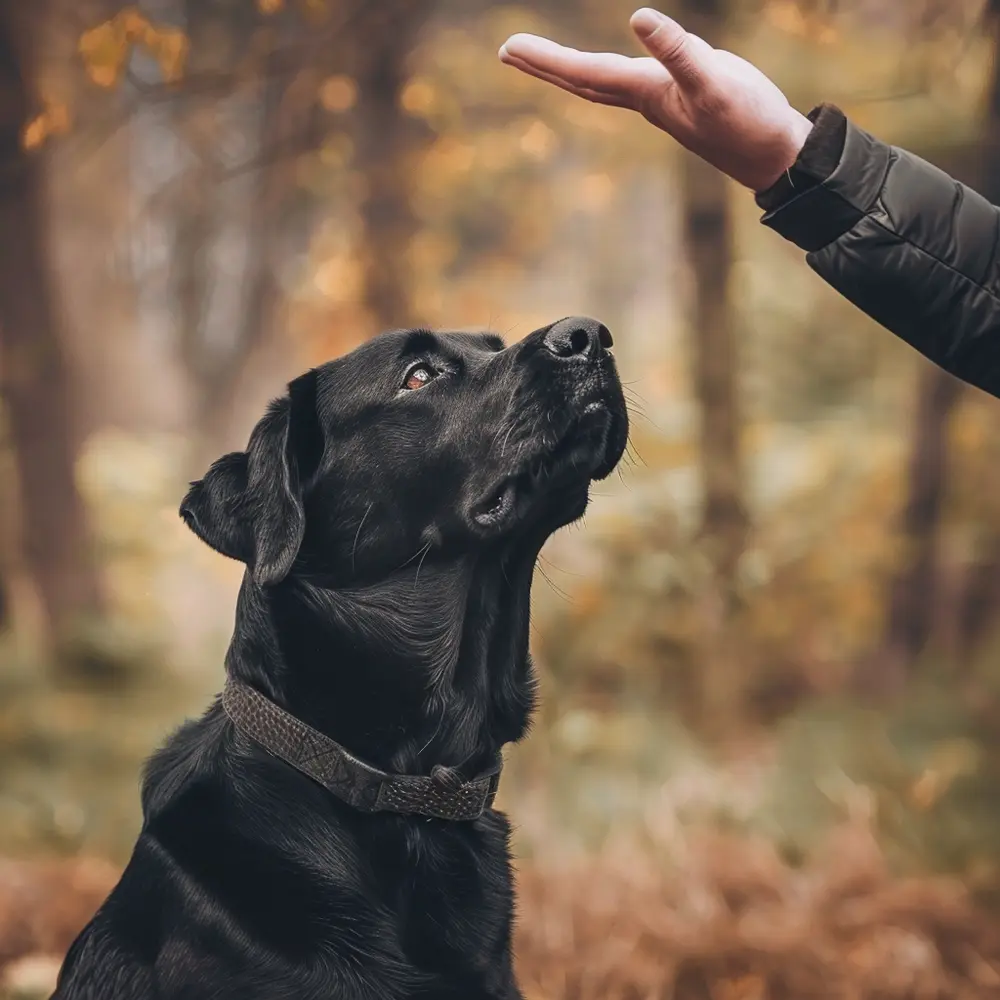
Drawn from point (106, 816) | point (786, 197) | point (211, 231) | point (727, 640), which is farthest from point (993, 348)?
point (211, 231)

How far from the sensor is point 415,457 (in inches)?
99.3

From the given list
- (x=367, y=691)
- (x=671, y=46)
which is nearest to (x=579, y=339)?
(x=671, y=46)

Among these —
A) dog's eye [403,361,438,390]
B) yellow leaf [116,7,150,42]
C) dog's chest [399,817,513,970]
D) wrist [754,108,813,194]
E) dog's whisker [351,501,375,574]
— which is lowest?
dog's chest [399,817,513,970]

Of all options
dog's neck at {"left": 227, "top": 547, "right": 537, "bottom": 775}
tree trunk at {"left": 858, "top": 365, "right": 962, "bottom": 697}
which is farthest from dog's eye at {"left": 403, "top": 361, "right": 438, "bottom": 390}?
tree trunk at {"left": 858, "top": 365, "right": 962, "bottom": 697}

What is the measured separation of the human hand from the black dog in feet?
1.66

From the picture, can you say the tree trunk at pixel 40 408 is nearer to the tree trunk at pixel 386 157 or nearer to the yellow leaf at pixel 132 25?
the tree trunk at pixel 386 157

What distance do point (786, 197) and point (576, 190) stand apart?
4.44 meters

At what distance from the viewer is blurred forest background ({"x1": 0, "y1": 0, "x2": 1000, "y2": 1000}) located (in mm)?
4367

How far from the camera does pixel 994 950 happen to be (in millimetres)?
3816

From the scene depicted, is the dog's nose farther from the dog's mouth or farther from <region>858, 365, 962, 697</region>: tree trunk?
<region>858, 365, 962, 697</region>: tree trunk

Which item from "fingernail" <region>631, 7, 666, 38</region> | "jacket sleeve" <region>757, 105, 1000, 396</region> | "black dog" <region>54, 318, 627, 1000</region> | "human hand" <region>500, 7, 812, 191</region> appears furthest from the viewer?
"black dog" <region>54, 318, 627, 1000</region>

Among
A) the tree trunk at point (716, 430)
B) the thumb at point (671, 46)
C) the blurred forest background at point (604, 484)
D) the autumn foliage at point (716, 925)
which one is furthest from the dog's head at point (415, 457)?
the tree trunk at point (716, 430)

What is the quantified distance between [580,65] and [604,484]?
3.52 meters

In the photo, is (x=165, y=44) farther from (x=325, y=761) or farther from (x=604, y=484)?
(x=325, y=761)
